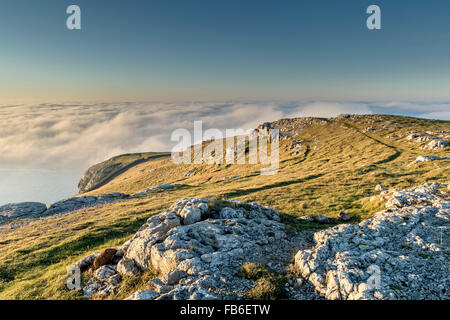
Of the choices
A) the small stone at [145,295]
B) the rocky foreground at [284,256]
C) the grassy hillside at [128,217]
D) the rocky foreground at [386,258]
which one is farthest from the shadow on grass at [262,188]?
the small stone at [145,295]

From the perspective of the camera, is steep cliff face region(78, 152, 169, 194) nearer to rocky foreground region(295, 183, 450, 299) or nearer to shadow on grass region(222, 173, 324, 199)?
shadow on grass region(222, 173, 324, 199)

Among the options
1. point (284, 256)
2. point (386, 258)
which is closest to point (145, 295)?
point (284, 256)

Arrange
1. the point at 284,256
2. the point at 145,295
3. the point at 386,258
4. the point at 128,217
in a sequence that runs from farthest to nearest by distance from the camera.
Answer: the point at 128,217
the point at 284,256
the point at 386,258
the point at 145,295

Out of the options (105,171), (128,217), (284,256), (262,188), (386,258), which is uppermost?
(386,258)

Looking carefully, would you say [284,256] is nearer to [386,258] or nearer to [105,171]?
[386,258]

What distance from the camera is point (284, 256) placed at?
1358 centimetres

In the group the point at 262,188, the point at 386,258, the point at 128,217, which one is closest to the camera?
the point at 386,258

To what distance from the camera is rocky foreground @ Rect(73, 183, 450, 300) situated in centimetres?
954

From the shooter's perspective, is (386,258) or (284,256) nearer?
(386,258)

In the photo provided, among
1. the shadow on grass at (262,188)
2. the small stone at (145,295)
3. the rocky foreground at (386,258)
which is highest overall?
the rocky foreground at (386,258)

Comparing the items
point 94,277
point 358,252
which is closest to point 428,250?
point 358,252

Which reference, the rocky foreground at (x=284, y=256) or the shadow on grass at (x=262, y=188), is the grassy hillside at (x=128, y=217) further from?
the rocky foreground at (x=284, y=256)

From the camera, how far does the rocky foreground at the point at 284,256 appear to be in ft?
31.3
